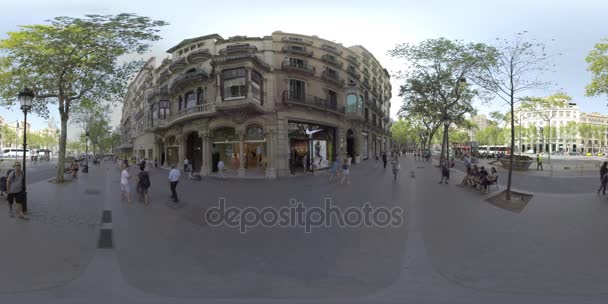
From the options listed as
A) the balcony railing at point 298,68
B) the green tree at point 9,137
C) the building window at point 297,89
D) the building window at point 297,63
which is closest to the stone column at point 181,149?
the building window at point 297,89

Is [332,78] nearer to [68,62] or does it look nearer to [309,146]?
[309,146]

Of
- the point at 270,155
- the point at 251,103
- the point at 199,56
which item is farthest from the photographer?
the point at 270,155

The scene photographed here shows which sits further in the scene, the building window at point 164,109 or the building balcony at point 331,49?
the building window at point 164,109

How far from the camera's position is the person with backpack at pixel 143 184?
17.4 feet

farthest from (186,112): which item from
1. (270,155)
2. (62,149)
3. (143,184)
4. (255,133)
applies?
(62,149)

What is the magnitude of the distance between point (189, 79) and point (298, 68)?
1931 millimetres

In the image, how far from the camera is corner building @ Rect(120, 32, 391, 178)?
4406 millimetres

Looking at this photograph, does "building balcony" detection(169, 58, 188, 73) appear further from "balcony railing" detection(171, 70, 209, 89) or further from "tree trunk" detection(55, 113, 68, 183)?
"tree trunk" detection(55, 113, 68, 183)

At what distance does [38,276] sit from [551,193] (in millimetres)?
→ 12312

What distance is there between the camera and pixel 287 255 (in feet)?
12.2

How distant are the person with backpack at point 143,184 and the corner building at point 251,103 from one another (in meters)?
0.34

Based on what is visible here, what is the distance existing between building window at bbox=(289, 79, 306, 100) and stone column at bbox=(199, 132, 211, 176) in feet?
6.10

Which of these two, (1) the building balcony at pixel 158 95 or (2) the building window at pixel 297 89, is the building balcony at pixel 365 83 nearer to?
(2) the building window at pixel 297 89

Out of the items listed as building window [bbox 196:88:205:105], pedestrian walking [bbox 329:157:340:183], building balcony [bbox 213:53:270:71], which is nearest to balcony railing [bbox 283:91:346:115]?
building balcony [bbox 213:53:270:71]
